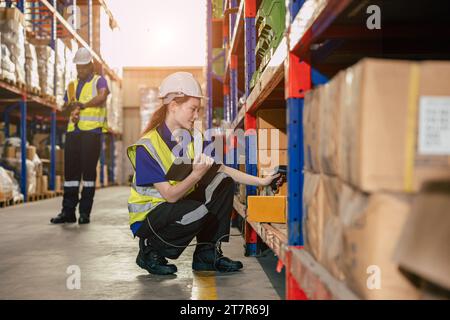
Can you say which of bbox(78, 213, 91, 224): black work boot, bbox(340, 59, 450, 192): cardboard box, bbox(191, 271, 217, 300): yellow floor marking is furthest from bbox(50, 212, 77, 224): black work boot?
bbox(340, 59, 450, 192): cardboard box

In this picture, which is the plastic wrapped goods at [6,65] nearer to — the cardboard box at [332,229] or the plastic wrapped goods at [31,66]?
the plastic wrapped goods at [31,66]

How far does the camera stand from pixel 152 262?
2.97 m

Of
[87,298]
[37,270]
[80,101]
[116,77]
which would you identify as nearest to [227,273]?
[87,298]

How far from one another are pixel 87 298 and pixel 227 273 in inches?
35.6

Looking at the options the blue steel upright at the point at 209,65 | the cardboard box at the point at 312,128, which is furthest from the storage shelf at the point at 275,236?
the blue steel upright at the point at 209,65

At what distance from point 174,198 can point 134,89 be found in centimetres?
1772

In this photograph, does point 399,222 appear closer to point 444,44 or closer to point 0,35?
point 444,44

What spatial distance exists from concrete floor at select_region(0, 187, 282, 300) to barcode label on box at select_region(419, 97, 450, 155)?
58.9 inches

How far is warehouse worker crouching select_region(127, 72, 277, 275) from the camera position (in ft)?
9.58

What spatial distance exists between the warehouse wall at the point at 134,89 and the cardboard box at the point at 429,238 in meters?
18.4

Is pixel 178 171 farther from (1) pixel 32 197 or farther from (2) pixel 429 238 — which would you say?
(1) pixel 32 197

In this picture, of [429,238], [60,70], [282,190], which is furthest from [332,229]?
[60,70]

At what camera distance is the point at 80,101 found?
6012mm

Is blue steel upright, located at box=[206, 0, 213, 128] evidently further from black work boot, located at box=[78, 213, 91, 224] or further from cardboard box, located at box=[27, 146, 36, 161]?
black work boot, located at box=[78, 213, 91, 224]
